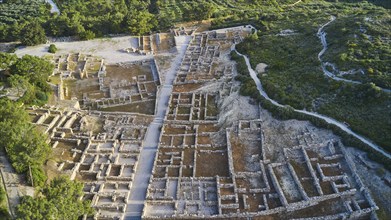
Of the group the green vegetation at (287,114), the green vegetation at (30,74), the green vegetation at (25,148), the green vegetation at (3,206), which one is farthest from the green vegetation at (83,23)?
the green vegetation at (3,206)

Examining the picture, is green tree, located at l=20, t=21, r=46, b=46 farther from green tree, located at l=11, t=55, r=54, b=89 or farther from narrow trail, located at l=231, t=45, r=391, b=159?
narrow trail, located at l=231, t=45, r=391, b=159

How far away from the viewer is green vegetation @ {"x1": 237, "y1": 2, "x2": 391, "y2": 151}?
4138 cm

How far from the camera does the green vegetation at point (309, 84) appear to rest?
41.4 meters

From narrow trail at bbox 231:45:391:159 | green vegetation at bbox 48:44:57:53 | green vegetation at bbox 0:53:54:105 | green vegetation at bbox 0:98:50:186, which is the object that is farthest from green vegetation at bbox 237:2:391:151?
green vegetation at bbox 48:44:57:53

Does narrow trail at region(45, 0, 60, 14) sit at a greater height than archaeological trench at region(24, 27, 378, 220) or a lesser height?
greater

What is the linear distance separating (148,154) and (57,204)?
14.0 m

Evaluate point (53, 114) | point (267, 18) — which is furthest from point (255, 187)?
point (267, 18)

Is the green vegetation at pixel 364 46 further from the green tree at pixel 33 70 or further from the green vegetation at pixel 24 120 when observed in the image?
the green tree at pixel 33 70

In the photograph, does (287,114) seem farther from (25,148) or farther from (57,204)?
(25,148)

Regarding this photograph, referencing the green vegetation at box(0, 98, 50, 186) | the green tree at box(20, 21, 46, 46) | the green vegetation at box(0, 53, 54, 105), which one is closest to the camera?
the green vegetation at box(0, 98, 50, 186)

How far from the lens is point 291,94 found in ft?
157

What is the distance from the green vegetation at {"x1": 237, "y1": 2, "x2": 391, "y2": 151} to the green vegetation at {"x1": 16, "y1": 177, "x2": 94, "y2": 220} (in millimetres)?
28057

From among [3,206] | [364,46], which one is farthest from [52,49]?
[364,46]

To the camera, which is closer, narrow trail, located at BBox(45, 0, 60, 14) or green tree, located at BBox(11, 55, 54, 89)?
green tree, located at BBox(11, 55, 54, 89)
